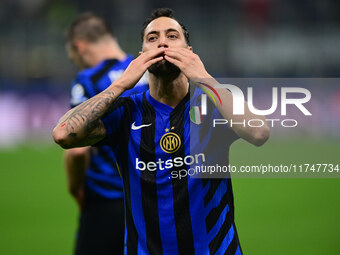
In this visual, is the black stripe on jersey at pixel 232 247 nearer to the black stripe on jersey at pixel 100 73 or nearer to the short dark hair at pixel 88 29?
the black stripe on jersey at pixel 100 73

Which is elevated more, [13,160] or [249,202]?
A: [13,160]

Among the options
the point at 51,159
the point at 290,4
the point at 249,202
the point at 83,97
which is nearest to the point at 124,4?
the point at 290,4

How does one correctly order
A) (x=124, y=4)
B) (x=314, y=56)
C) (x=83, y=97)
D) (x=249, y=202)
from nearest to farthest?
(x=83, y=97), (x=249, y=202), (x=314, y=56), (x=124, y=4)

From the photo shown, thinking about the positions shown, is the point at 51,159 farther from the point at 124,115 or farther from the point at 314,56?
the point at 124,115

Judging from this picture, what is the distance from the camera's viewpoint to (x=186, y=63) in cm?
259

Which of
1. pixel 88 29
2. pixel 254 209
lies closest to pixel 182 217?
pixel 88 29

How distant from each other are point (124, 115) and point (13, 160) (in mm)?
10440

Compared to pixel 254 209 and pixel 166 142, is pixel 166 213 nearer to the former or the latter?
pixel 166 142

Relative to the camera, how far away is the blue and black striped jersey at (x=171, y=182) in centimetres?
259

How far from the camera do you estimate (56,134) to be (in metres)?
2.66

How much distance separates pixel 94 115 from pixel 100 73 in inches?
63.3

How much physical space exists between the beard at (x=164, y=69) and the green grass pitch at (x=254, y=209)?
Result: 2.40 ft

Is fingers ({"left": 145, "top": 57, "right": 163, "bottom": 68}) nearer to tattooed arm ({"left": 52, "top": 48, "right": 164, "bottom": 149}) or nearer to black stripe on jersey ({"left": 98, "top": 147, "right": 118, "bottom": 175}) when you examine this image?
tattooed arm ({"left": 52, "top": 48, "right": 164, "bottom": 149})

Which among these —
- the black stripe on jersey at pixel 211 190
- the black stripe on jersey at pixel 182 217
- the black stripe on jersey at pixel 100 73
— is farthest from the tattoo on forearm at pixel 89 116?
the black stripe on jersey at pixel 100 73
